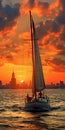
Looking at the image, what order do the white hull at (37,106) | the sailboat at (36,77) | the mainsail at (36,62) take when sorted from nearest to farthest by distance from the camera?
the white hull at (37,106)
the sailboat at (36,77)
the mainsail at (36,62)

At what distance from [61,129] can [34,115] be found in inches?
756

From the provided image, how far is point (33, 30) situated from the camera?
260 feet

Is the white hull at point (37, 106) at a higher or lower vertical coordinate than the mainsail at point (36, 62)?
lower

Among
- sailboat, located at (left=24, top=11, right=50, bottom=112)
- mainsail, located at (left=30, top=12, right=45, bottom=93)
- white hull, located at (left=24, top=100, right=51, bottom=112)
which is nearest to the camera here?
white hull, located at (left=24, top=100, right=51, bottom=112)

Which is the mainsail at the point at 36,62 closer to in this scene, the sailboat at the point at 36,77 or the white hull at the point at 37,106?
the sailboat at the point at 36,77

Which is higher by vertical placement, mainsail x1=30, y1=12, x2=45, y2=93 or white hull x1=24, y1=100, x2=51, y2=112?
mainsail x1=30, y1=12, x2=45, y2=93

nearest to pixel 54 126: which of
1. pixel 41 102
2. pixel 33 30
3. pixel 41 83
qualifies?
pixel 41 102

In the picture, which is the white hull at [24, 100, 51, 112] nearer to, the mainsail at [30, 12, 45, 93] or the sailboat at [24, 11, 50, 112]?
the sailboat at [24, 11, 50, 112]

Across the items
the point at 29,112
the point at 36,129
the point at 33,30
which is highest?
the point at 33,30

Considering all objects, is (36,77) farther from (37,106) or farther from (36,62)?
(37,106)

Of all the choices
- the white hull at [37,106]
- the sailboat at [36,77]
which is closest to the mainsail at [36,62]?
the sailboat at [36,77]

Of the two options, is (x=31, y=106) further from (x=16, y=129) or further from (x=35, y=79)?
(x=16, y=129)

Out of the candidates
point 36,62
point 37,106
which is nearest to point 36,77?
point 36,62

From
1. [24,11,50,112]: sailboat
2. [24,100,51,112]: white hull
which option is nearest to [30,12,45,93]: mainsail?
[24,11,50,112]: sailboat
